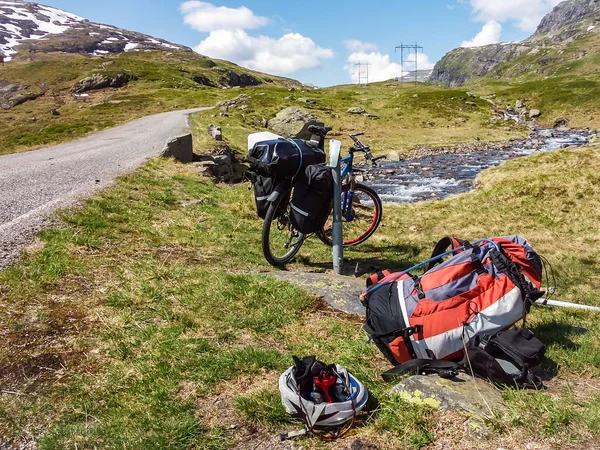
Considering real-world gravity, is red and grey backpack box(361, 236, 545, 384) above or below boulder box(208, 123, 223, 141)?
below

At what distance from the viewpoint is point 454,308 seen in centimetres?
447

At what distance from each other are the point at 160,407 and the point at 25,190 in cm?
957

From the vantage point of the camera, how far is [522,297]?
462cm

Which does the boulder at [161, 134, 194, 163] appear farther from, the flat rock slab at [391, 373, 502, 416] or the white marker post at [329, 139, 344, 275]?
the flat rock slab at [391, 373, 502, 416]

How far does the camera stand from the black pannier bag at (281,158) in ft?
23.5

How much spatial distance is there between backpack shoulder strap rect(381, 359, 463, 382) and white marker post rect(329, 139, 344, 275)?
140 inches

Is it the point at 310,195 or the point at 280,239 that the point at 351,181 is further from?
the point at 280,239

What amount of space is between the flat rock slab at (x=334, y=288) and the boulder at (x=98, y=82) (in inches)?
3661

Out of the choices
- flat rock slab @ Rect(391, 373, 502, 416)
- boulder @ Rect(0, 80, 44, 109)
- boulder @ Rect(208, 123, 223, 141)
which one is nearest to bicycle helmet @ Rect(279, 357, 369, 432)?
flat rock slab @ Rect(391, 373, 502, 416)

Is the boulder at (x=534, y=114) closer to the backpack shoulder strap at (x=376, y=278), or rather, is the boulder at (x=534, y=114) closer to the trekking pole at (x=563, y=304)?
the trekking pole at (x=563, y=304)

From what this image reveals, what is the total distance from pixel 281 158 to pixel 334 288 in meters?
2.50

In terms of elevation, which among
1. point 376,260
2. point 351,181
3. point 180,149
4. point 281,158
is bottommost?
point 376,260

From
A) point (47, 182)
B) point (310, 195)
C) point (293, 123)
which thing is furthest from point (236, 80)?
point (310, 195)

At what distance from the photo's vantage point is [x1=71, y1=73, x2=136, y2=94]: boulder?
83688 millimetres
